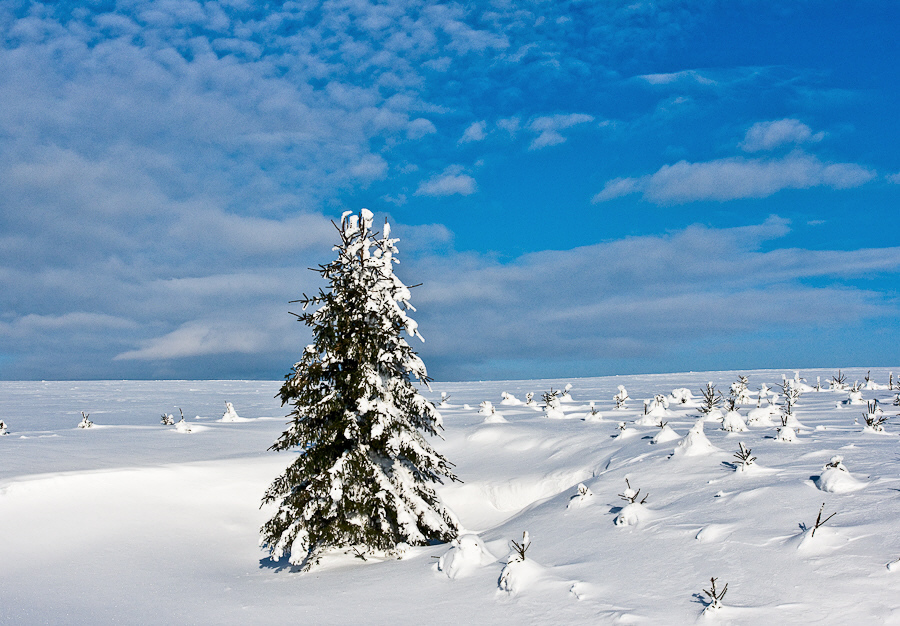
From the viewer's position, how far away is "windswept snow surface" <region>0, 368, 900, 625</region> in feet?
18.2

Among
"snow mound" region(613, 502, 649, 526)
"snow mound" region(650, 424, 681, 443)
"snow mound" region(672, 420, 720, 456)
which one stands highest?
"snow mound" region(650, 424, 681, 443)

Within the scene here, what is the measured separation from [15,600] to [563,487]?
1052 cm

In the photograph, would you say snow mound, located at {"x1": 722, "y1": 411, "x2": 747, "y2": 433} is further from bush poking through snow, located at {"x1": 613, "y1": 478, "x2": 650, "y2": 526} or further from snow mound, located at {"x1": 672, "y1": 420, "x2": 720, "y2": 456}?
bush poking through snow, located at {"x1": 613, "y1": 478, "x2": 650, "y2": 526}

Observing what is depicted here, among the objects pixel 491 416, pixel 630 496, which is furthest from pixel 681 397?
pixel 630 496

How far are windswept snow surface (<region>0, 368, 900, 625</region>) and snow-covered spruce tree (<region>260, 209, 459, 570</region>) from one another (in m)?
0.61

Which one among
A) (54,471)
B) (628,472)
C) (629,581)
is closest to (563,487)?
(628,472)

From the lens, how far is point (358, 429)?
9414 millimetres

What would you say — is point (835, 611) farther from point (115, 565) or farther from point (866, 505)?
point (115, 565)

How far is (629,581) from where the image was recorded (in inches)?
236

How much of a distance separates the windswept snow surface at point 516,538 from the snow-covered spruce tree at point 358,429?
0.61 m

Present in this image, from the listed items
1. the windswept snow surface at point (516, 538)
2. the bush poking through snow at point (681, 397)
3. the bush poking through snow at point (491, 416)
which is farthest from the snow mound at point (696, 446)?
the bush poking through snow at point (681, 397)

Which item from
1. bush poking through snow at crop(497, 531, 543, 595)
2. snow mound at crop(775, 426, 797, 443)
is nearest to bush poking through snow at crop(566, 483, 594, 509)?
bush poking through snow at crop(497, 531, 543, 595)

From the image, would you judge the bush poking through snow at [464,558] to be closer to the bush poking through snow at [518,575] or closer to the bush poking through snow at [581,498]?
the bush poking through snow at [518,575]

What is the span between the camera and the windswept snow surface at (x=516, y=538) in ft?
18.2
